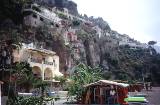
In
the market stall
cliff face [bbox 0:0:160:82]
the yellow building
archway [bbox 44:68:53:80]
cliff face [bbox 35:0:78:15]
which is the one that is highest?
cliff face [bbox 35:0:78:15]

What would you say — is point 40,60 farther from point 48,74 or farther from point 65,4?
point 65,4

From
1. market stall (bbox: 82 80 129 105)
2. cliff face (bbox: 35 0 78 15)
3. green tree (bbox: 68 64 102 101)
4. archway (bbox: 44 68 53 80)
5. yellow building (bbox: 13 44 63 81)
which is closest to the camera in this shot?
market stall (bbox: 82 80 129 105)

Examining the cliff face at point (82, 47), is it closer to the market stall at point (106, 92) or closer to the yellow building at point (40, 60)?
the yellow building at point (40, 60)

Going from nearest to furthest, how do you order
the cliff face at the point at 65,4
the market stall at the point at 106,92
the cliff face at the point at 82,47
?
1. the market stall at the point at 106,92
2. the cliff face at the point at 82,47
3. the cliff face at the point at 65,4

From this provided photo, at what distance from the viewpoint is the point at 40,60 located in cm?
5994

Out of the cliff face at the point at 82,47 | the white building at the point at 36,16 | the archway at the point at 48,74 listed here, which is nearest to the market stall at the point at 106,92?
the cliff face at the point at 82,47

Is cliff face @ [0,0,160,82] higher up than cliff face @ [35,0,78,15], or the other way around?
cliff face @ [35,0,78,15]

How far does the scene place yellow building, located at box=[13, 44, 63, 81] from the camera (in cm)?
5703

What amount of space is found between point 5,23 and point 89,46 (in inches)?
1284

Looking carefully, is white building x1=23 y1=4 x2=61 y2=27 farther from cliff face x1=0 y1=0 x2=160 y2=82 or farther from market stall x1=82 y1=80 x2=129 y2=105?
market stall x1=82 y1=80 x2=129 y2=105

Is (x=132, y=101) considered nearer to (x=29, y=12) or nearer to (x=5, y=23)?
(x=5, y=23)

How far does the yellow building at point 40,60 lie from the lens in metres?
57.0

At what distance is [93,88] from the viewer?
108 feet

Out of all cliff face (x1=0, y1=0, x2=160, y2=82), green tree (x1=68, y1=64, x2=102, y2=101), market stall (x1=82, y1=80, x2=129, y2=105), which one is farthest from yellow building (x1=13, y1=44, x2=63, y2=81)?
market stall (x1=82, y1=80, x2=129, y2=105)
